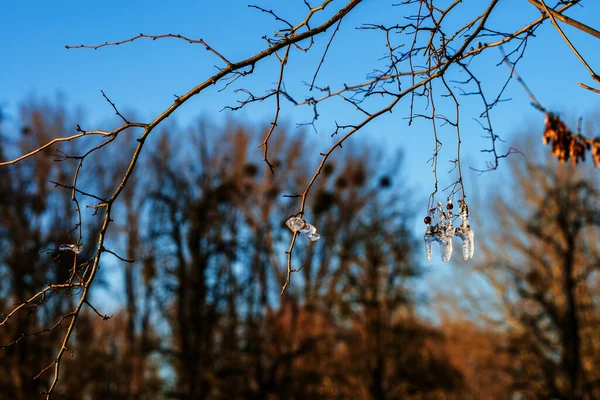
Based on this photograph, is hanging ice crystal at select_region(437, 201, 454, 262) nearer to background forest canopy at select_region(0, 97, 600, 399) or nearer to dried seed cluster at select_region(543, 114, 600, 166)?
dried seed cluster at select_region(543, 114, 600, 166)

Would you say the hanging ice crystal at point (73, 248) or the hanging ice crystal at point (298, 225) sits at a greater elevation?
the hanging ice crystal at point (298, 225)

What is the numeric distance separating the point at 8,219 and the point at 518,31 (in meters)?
14.7

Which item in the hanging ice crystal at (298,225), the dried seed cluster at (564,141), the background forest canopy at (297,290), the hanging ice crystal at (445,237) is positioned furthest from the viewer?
the background forest canopy at (297,290)

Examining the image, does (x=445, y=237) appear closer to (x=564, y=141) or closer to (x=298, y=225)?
(x=298, y=225)

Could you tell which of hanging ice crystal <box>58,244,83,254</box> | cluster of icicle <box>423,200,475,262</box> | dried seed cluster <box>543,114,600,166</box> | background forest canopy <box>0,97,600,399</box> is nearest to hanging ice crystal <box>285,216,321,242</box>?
cluster of icicle <box>423,200,475,262</box>

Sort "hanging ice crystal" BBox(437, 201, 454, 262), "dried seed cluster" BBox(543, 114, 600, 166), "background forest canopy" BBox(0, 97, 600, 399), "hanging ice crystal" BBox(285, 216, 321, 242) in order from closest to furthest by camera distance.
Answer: "hanging ice crystal" BBox(285, 216, 321, 242)
"hanging ice crystal" BBox(437, 201, 454, 262)
"dried seed cluster" BBox(543, 114, 600, 166)
"background forest canopy" BBox(0, 97, 600, 399)

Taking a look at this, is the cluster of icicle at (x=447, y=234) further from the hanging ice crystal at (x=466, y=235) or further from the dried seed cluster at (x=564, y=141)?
the dried seed cluster at (x=564, y=141)

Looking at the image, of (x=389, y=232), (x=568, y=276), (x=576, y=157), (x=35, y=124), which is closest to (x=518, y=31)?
(x=576, y=157)

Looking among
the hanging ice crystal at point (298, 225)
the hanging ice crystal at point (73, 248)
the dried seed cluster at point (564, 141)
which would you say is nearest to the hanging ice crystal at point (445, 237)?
the hanging ice crystal at point (298, 225)

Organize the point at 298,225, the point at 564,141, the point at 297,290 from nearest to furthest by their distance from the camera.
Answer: the point at 298,225 → the point at 564,141 → the point at 297,290

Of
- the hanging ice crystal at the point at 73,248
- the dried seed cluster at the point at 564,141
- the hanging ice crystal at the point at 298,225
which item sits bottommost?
the hanging ice crystal at the point at 73,248

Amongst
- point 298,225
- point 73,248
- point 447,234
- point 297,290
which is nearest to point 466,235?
point 447,234

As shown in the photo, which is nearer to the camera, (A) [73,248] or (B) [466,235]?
(A) [73,248]

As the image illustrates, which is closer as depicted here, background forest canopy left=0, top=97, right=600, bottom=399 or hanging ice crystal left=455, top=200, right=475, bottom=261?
hanging ice crystal left=455, top=200, right=475, bottom=261
